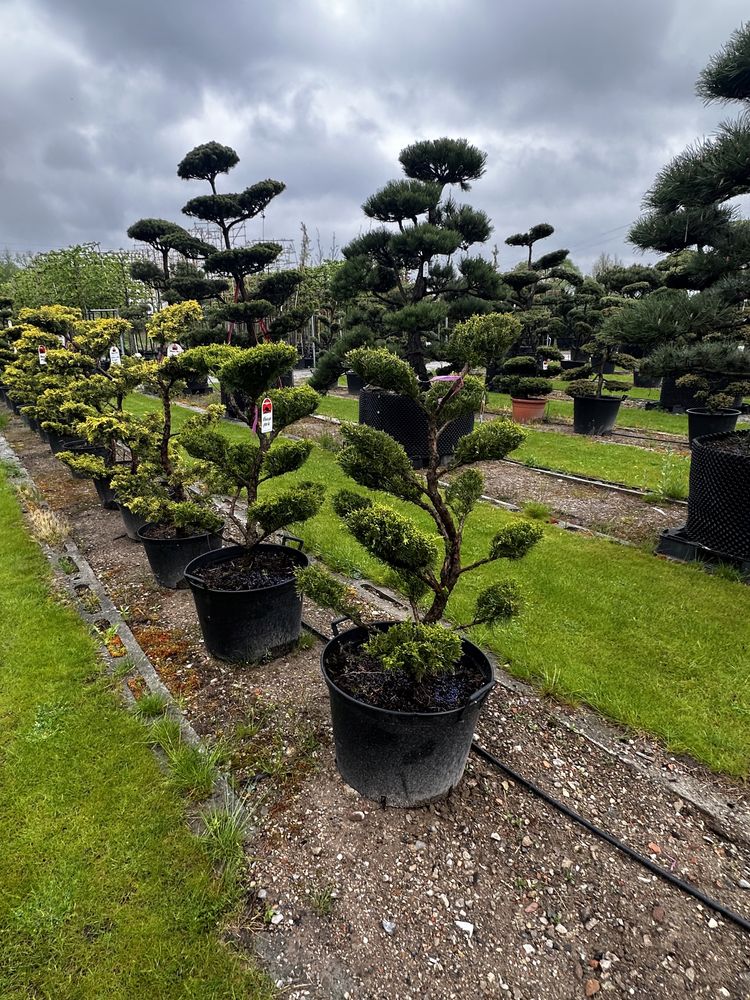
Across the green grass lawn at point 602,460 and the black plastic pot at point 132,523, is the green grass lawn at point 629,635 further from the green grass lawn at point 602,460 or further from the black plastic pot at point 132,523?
the green grass lawn at point 602,460

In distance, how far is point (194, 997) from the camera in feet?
4.53

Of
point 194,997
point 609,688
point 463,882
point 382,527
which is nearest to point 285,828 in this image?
point 194,997

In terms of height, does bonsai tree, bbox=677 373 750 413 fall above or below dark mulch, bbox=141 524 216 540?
above

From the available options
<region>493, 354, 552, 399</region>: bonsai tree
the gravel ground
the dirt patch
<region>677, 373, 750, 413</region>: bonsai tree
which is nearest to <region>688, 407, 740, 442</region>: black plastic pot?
<region>677, 373, 750, 413</region>: bonsai tree

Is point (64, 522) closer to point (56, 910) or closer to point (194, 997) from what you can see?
point (56, 910)

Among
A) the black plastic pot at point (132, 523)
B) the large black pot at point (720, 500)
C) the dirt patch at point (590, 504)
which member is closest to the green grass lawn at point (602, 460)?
the dirt patch at point (590, 504)

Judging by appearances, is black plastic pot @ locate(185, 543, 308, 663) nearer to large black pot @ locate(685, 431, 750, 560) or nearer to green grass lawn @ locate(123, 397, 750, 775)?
green grass lawn @ locate(123, 397, 750, 775)

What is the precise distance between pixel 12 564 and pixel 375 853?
3.74 meters

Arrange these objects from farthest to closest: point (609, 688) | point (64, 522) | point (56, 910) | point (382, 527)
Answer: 1. point (64, 522)
2. point (609, 688)
3. point (382, 527)
4. point (56, 910)

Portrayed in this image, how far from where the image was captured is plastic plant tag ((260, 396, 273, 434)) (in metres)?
2.73

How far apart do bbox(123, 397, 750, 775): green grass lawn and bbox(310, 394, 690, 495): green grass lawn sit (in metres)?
2.05

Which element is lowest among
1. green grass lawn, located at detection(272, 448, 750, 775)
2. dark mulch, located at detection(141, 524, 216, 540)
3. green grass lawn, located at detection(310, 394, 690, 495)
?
green grass lawn, located at detection(272, 448, 750, 775)

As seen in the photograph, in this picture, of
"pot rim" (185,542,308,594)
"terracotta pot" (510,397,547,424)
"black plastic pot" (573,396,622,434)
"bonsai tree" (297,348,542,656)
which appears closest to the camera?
"bonsai tree" (297,348,542,656)

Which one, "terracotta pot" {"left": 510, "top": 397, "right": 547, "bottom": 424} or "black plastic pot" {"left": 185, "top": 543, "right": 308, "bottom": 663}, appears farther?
"terracotta pot" {"left": 510, "top": 397, "right": 547, "bottom": 424}
